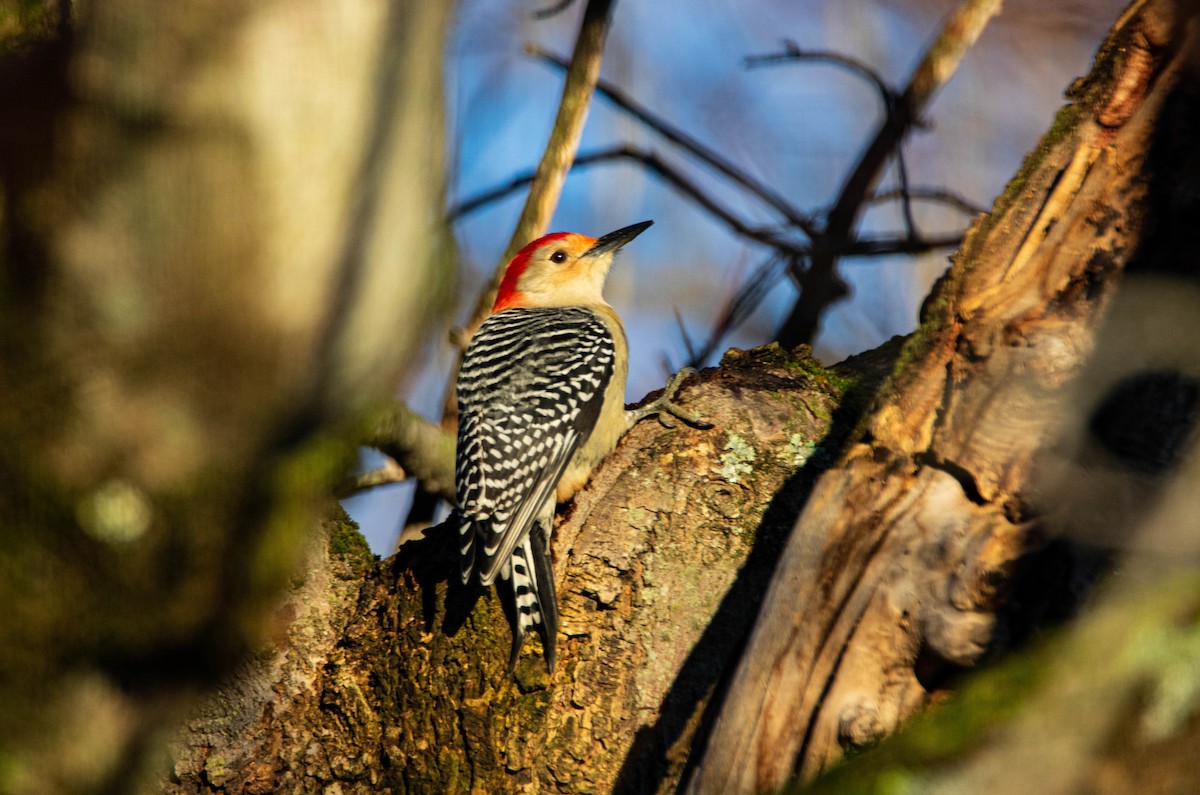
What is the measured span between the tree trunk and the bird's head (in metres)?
2.18

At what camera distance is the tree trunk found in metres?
2.19

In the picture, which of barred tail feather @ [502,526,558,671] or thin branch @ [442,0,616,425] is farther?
thin branch @ [442,0,616,425]

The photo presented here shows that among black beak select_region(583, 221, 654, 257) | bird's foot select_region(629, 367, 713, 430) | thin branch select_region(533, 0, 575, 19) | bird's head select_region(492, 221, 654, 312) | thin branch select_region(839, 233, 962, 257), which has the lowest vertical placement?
bird's foot select_region(629, 367, 713, 430)

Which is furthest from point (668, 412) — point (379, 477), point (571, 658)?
point (379, 477)

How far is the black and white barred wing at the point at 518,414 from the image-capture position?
390 cm

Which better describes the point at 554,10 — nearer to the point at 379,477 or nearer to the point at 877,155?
the point at 877,155

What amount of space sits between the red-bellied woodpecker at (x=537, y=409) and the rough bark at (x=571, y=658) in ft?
0.44

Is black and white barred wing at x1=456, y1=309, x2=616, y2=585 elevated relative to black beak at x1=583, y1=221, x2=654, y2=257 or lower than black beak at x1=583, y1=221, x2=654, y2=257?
lower

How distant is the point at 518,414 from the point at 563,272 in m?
1.44

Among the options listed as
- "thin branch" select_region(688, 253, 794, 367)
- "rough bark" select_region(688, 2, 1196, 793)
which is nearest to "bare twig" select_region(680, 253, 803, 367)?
"thin branch" select_region(688, 253, 794, 367)

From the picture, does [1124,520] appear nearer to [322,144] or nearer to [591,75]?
[322,144]

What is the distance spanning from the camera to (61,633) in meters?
2.11

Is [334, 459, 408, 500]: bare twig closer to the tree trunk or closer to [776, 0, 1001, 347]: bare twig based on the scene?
the tree trunk

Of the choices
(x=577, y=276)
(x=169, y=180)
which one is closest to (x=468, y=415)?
(x=577, y=276)
